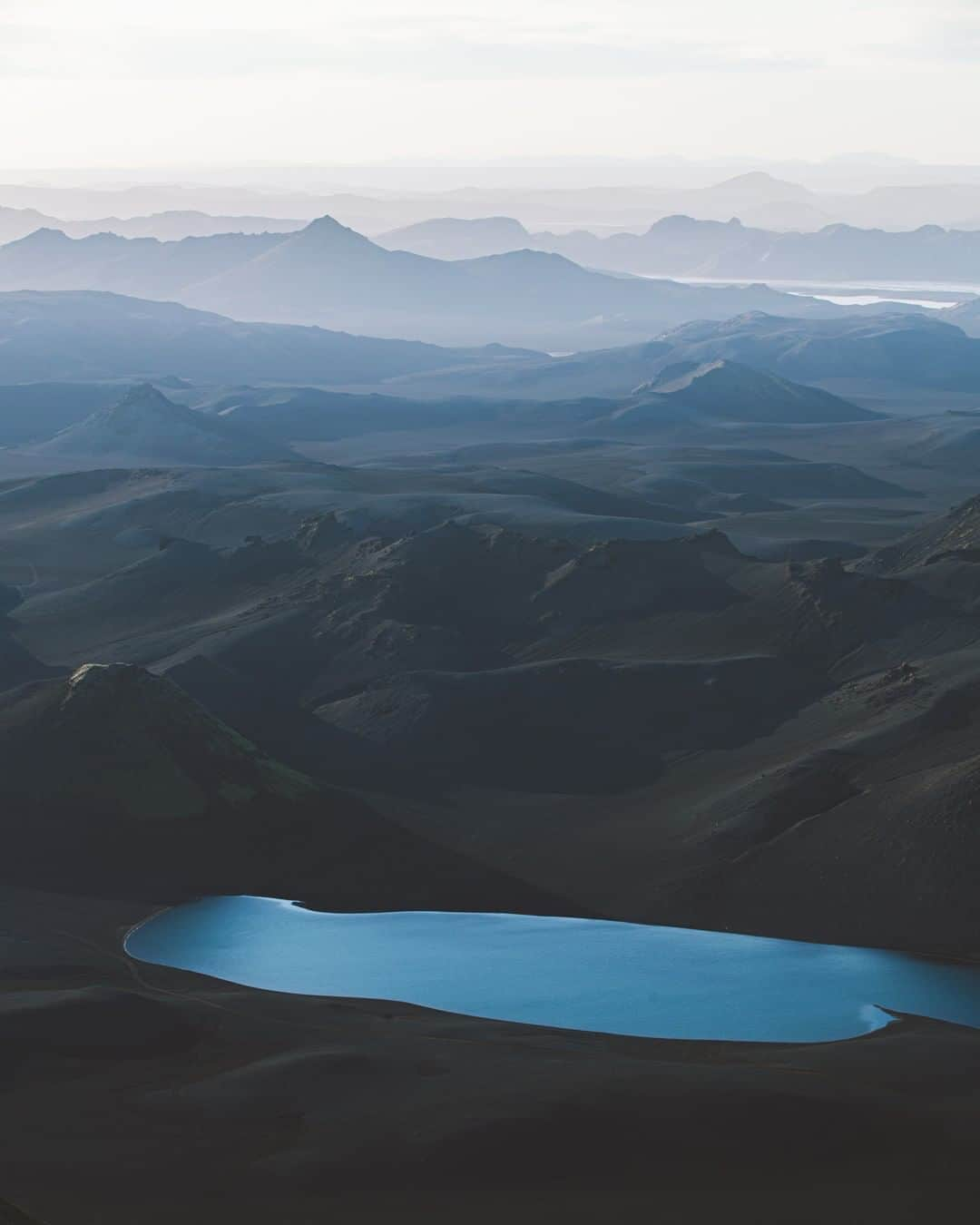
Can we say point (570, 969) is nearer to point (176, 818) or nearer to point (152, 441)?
point (176, 818)

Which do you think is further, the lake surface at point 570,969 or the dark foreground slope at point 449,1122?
the lake surface at point 570,969

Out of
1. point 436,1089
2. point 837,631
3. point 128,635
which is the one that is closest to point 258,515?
point 128,635

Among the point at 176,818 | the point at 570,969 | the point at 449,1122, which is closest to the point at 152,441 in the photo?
the point at 176,818

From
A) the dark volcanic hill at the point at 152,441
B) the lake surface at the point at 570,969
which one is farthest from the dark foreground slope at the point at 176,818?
the dark volcanic hill at the point at 152,441

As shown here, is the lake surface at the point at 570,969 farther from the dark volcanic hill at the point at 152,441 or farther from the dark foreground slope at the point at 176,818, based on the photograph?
the dark volcanic hill at the point at 152,441

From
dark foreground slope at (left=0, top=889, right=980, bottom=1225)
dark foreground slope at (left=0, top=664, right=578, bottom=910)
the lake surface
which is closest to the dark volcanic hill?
dark foreground slope at (left=0, top=664, right=578, bottom=910)

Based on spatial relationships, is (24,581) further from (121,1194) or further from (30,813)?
(121,1194)
